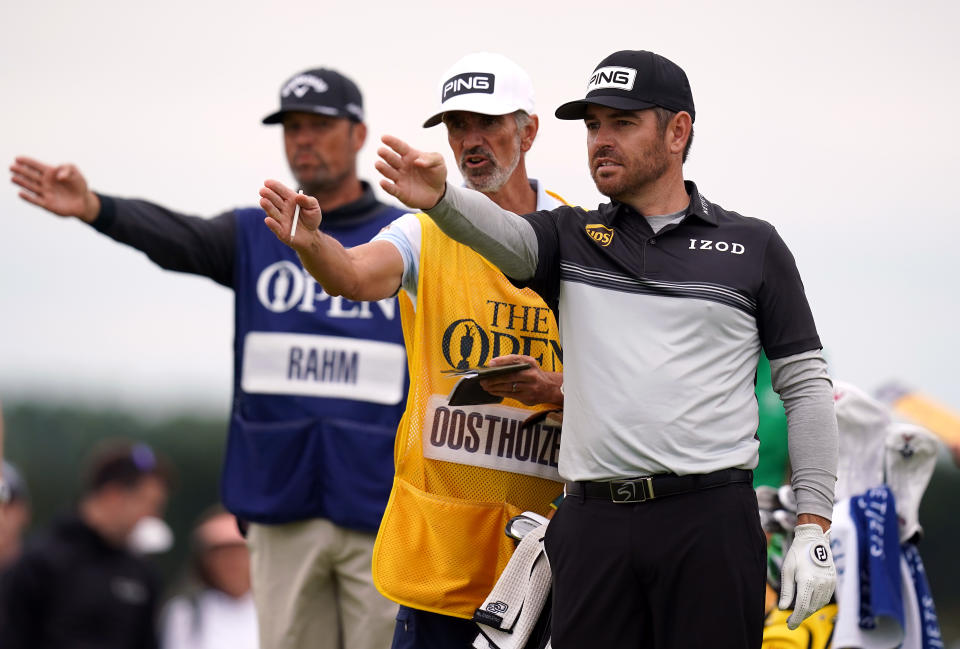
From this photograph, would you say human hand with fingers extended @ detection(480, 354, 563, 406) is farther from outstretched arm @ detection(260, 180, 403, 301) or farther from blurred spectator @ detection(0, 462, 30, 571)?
blurred spectator @ detection(0, 462, 30, 571)

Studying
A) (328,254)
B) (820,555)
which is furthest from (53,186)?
(820,555)

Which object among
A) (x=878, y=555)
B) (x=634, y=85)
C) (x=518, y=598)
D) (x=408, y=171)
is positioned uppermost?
(x=634, y=85)

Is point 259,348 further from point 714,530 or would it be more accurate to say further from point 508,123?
point 714,530

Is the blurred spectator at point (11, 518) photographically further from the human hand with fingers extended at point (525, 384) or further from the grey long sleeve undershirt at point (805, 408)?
the grey long sleeve undershirt at point (805, 408)

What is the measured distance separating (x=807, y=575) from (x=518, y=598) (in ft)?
2.85

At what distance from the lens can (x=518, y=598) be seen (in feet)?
13.9

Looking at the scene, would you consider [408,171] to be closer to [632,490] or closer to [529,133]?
[632,490]

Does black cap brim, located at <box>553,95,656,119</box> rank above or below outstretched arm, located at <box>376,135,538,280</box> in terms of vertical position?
above

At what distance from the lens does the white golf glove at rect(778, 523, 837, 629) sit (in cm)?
388

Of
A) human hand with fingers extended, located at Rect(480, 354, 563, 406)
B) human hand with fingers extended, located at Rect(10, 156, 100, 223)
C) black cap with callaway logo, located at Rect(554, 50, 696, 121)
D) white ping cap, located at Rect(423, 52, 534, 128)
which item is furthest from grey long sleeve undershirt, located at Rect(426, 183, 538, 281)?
human hand with fingers extended, located at Rect(10, 156, 100, 223)

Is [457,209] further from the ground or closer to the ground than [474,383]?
further from the ground

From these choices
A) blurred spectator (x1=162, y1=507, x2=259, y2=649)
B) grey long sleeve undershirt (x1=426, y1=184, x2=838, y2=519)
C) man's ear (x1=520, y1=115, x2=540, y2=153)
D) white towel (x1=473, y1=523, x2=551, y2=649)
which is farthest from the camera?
blurred spectator (x1=162, y1=507, x2=259, y2=649)

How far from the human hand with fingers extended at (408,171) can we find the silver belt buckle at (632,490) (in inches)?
36.9

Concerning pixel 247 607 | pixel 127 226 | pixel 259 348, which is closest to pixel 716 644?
pixel 259 348
